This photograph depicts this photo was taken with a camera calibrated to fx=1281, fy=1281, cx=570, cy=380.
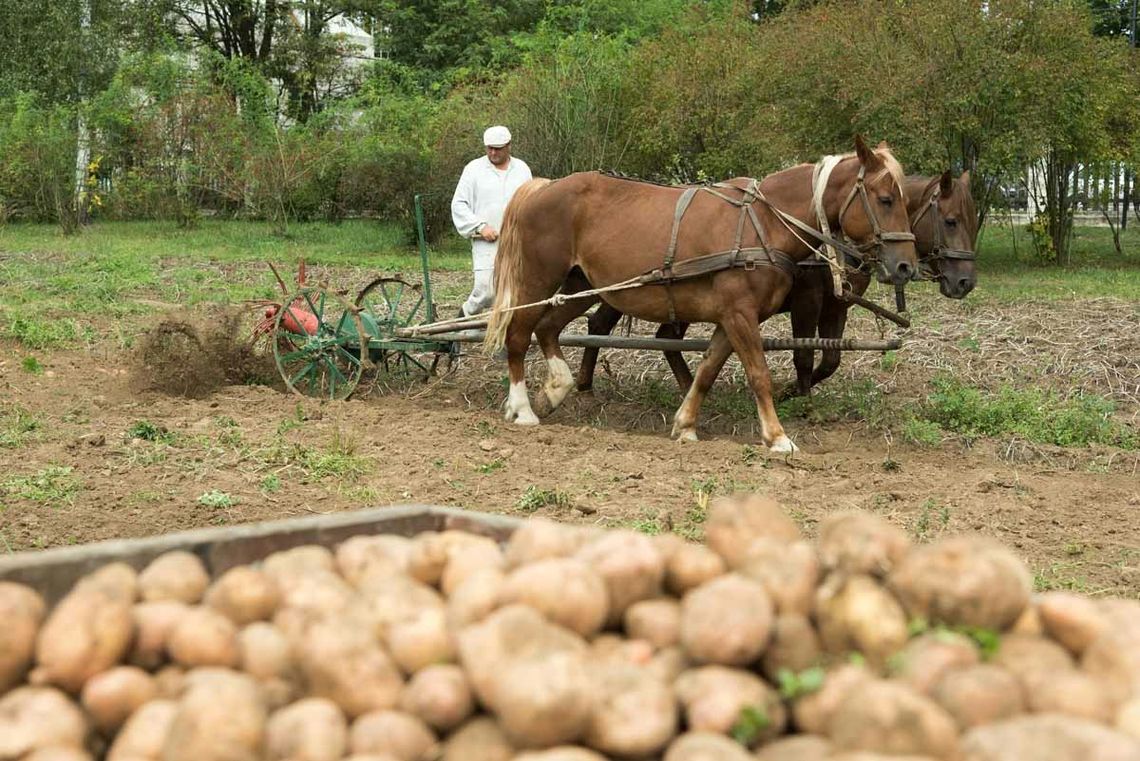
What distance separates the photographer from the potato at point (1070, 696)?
225 cm

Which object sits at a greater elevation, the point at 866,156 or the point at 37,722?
the point at 866,156

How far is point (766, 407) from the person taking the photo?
845 centimetres

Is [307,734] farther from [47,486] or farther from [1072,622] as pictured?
[47,486]

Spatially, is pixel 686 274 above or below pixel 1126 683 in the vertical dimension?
above

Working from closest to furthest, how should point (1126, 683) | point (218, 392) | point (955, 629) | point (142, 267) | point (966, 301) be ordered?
point (1126, 683), point (955, 629), point (218, 392), point (966, 301), point (142, 267)

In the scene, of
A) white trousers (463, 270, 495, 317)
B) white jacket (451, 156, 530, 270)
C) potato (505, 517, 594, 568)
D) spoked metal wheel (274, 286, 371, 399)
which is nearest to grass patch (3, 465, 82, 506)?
spoked metal wheel (274, 286, 371, 399)

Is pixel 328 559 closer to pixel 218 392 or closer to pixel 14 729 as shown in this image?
pixel 14 729

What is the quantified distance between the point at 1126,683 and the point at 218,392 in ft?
27.8

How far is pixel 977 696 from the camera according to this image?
2229 mm

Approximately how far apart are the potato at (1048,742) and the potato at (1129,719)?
55mm

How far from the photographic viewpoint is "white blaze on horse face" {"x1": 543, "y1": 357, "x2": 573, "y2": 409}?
375 inches

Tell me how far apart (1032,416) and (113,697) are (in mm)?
7530

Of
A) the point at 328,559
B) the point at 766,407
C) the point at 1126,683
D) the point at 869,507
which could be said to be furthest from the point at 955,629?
the point at 766,407

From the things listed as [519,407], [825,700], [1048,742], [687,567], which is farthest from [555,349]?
[1048,742]
